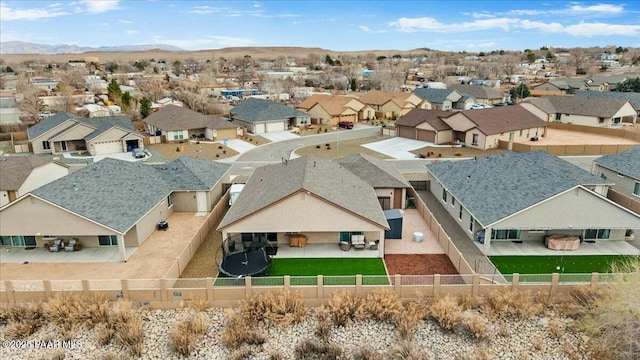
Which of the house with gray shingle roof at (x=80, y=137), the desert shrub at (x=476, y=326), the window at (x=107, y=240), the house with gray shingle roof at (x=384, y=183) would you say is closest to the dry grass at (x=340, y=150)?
the house with gray shingle roof at (x=384, y=183)

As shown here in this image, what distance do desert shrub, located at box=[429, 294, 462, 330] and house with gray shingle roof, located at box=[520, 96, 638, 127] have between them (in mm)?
60299

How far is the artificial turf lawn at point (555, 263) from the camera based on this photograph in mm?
22844

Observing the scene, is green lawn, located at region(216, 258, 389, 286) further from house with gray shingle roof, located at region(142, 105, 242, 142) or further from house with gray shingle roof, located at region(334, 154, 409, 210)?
house with gray shingle roof, located at region(142, 105, 242, 142)

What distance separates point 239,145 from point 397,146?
21.4 metres

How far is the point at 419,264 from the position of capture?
23.9 m

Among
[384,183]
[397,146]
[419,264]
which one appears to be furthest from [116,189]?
[397,146]

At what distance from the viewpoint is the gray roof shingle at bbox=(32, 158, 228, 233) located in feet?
80.1

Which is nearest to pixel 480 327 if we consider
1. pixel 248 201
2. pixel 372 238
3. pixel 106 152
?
pixel 372 238

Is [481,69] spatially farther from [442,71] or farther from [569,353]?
[569,353]

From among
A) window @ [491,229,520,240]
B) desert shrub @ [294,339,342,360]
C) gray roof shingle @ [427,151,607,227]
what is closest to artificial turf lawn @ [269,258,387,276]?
desert shrub @ [294,339,342,360]

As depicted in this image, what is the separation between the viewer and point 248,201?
86.6ft

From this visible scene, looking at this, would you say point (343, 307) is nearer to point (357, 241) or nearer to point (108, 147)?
point (357, 241)

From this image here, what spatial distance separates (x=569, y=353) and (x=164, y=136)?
2127 inches

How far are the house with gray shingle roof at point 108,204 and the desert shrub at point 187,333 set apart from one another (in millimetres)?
7949
